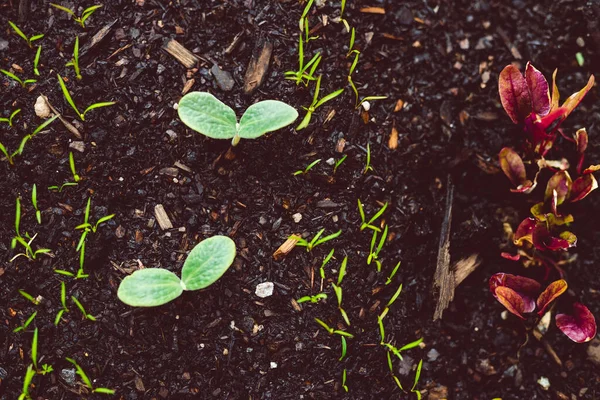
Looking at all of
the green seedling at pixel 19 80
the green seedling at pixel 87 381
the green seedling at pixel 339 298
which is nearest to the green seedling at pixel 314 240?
the green seedling at pixel 339 298

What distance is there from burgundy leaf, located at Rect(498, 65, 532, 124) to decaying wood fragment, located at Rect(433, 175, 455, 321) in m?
0.34

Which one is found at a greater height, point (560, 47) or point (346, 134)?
point (560, 47)

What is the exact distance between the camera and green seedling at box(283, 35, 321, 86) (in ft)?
4.93

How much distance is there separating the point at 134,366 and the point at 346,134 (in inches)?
34.7

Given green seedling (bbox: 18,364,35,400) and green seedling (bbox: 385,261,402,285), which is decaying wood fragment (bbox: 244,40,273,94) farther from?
green seedling (bbox: 18,364,35,400)

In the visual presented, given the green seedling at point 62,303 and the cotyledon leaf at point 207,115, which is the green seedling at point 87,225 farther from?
the cotyledon leaf at point 207,115

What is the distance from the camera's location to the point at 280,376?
4.85ft

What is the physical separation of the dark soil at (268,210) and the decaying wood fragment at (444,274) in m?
0.02

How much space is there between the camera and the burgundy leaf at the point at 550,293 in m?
1.48

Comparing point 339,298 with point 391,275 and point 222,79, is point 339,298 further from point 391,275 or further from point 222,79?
point 222,79

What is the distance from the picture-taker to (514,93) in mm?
1520

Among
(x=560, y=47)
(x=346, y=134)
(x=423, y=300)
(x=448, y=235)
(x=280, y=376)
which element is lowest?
(x=280, y=376)

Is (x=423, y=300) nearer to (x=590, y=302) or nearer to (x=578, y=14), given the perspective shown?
(x=590, y=302)

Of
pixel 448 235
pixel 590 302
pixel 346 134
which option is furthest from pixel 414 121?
pixel 590 302
